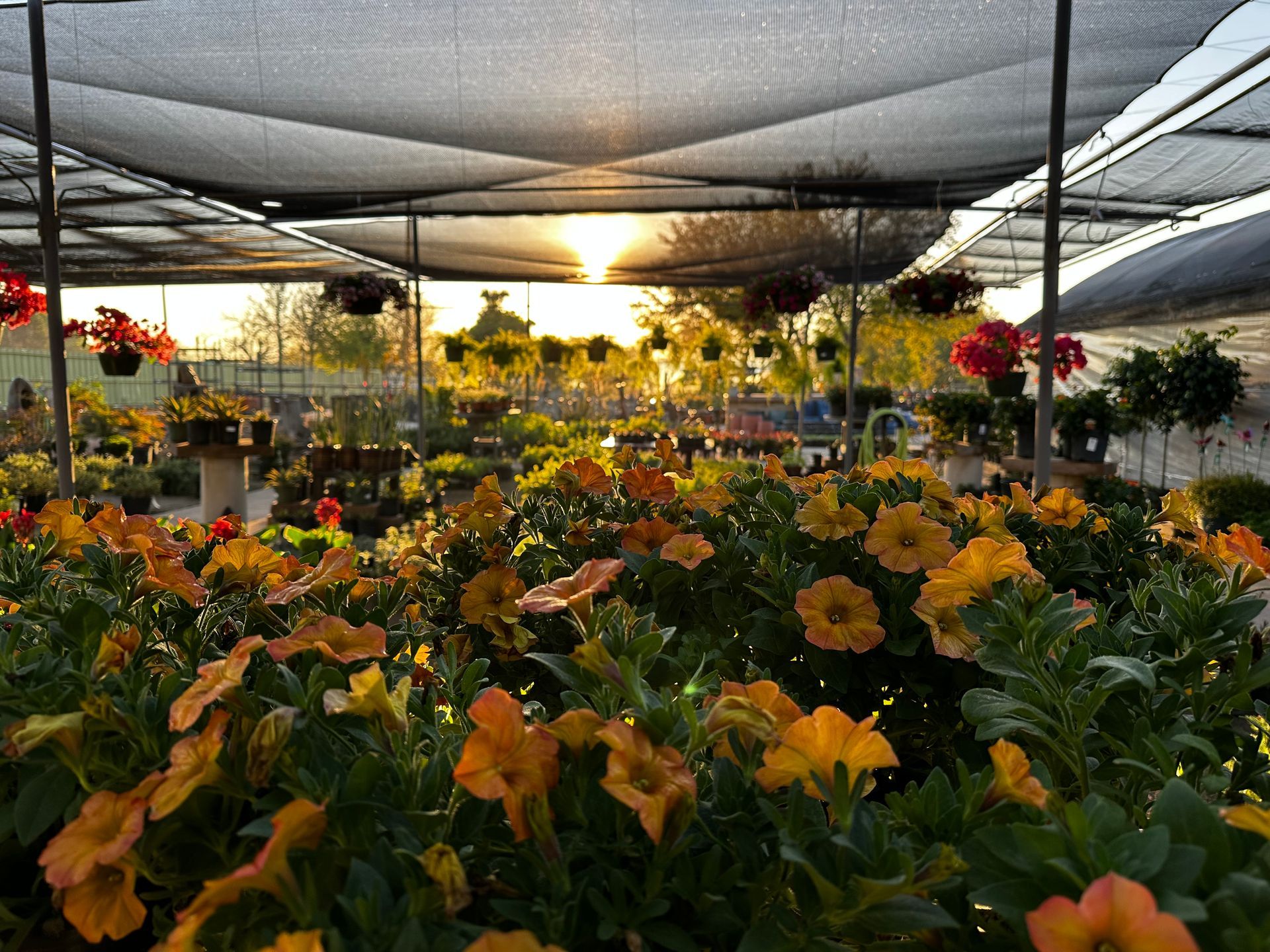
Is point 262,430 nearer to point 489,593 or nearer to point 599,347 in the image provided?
point 599,347

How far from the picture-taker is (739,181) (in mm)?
5645

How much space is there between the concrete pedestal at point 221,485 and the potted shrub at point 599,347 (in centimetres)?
395

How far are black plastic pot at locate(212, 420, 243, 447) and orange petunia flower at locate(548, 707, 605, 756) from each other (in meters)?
6.40

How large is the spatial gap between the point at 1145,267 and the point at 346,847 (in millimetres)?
10829

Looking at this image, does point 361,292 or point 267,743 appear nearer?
point 267,743

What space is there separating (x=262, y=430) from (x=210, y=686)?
21.7ft

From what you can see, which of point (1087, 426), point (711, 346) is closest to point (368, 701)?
point (1087, 426)

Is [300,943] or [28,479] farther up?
[300,943]

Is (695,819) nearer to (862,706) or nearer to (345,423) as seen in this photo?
(862,706)

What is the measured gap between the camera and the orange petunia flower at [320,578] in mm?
807

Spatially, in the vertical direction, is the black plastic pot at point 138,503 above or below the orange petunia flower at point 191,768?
below

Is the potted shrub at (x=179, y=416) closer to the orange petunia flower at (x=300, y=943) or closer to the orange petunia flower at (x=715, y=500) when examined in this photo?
the orange petunia flower at (x=715, y=500)

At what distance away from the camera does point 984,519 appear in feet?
3.71

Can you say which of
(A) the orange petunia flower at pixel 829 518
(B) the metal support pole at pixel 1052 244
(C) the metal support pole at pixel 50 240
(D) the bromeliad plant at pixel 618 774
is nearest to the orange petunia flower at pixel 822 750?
(D) the bromeliad plant at pixel 618 774
